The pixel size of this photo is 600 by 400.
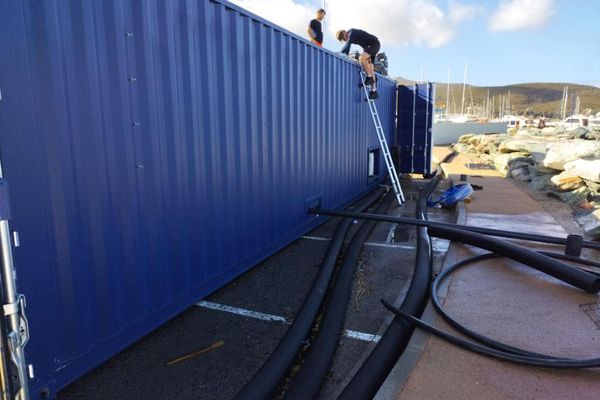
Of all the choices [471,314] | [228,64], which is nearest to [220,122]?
[228,64]

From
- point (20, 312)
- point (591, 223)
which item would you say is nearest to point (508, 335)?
point (20, 312)

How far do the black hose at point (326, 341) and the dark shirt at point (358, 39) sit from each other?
5.86 metres

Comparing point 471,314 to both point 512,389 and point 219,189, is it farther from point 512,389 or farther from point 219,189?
point 219,189

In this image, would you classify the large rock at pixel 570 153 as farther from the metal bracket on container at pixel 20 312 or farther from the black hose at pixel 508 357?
the metal bracket on container at pixel 20 312

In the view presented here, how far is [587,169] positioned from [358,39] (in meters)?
5.84

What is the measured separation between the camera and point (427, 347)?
3.03m

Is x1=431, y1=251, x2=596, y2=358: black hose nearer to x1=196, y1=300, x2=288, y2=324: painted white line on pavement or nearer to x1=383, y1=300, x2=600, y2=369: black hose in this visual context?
x1=383, y1=300, x2=600, y2=369: black hose

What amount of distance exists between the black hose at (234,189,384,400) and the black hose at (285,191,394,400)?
3.7 inches

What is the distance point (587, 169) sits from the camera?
30.4 ft

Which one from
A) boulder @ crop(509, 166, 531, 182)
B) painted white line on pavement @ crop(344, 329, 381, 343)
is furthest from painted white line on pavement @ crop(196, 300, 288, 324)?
boulder @ crop(509, 166, 531, 182)

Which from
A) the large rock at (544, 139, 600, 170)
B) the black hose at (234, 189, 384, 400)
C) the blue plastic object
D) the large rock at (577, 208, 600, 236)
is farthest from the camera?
the large rock at (544, 139, 600, 170)

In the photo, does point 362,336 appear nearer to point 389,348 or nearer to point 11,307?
point 389,348

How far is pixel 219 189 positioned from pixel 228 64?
133 centimetres

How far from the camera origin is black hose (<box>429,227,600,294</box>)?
3.80 m
